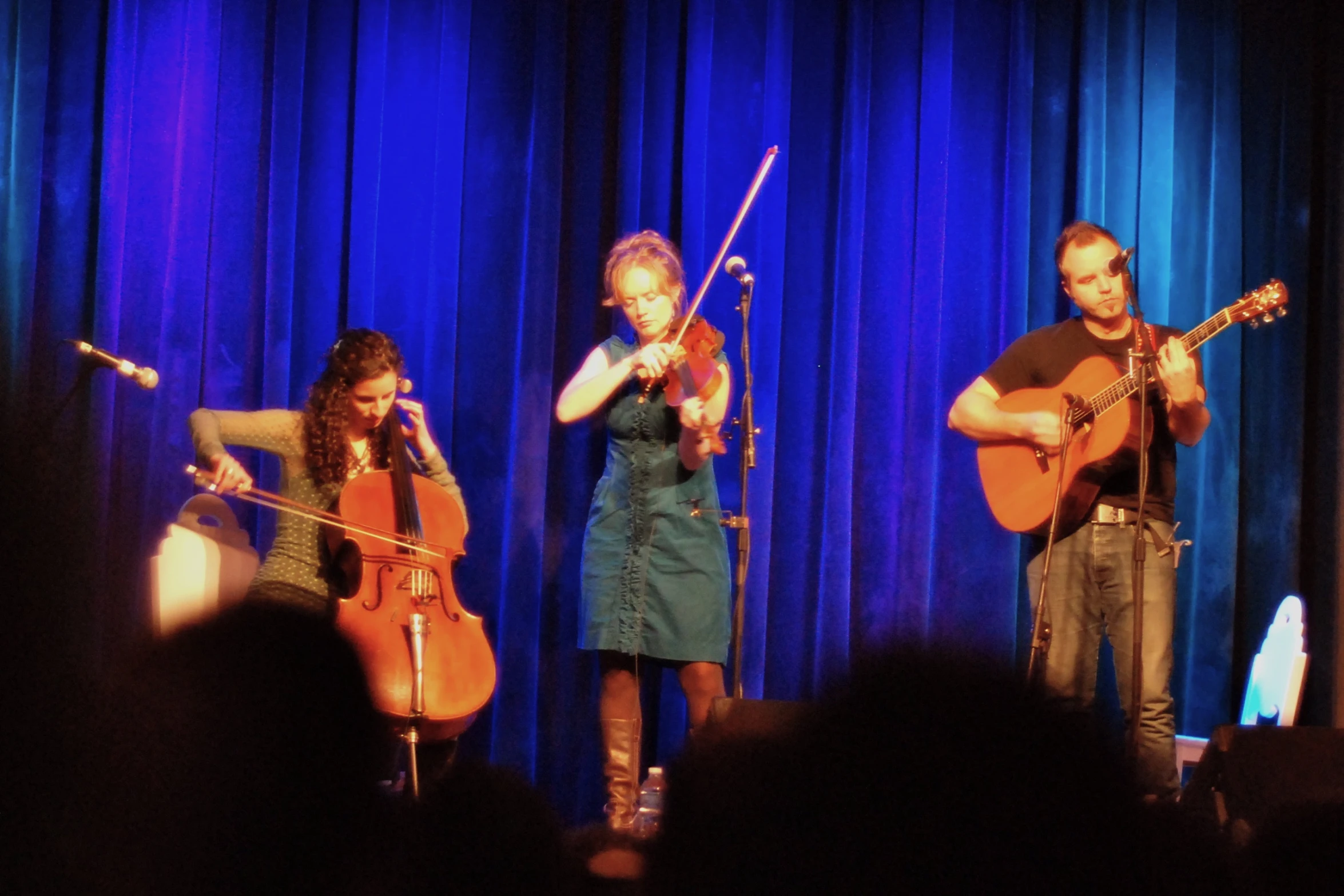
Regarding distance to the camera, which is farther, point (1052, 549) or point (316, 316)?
point (316, 316)

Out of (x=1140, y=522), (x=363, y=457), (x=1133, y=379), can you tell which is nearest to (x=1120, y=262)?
(x=1133, y=379)

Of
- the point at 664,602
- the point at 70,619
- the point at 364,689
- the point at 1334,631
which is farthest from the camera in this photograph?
the point at 1334,631

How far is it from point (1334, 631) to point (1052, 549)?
54.0 inches

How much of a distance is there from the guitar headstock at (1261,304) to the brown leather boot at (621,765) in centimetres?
194

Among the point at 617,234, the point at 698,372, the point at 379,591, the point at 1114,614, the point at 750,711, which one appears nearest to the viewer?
the point at 750,711

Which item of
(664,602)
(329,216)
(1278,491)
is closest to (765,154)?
(329,216)

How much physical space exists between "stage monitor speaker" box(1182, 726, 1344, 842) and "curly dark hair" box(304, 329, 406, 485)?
7.30 feet

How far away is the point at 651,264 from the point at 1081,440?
4.15 ft

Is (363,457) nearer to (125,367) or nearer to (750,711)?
(125,367)

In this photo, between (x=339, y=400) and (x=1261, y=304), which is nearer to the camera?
(x=1261, y=304)

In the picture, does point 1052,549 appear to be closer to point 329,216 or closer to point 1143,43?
point 1143,43

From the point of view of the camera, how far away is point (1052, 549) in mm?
3529

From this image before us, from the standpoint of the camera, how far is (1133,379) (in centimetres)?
349

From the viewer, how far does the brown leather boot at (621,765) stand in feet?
11.3
